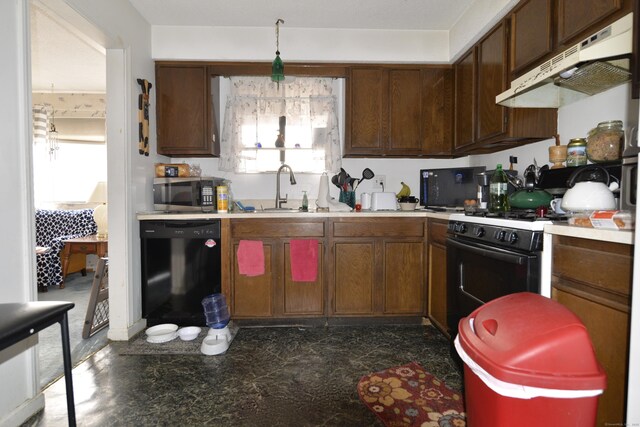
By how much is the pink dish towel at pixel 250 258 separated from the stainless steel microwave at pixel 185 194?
46cm

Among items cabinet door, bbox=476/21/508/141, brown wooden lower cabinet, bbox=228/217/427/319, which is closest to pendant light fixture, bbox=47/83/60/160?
brown wooden lower cabinet, bbox=228/217/427/319

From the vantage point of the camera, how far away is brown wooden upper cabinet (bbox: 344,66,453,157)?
306 centimetres

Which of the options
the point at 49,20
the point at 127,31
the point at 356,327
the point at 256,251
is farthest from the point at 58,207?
the point at 356,327

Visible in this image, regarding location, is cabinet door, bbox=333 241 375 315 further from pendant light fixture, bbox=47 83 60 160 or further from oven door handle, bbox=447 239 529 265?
pendant light fixture, bbox=47 83 60 160

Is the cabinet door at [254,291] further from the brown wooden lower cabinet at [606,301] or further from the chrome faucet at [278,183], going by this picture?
the brown wooden lower cabinet at [606,301]

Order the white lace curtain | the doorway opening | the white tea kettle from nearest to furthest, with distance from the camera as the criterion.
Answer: the white tea kettle
the white lace curtain
the doorway opening

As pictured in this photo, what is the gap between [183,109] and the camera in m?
3.00

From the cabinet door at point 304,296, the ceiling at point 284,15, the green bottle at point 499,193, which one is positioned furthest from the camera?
the cabinet door at point 304,296

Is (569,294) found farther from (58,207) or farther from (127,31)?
(58,207)

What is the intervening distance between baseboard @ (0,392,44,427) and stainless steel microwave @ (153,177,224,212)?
1.48 meters

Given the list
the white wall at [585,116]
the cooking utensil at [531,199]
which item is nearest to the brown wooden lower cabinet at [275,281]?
the cooking utensil at [531,199]

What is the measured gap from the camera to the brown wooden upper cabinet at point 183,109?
2979 mm

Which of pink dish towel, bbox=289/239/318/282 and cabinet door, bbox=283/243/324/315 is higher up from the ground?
pink dish towel, bbox=289/239/318/282

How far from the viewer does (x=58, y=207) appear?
15.3 feet
